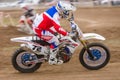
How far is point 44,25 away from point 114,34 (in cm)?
860

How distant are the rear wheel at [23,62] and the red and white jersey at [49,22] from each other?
22.9 inches

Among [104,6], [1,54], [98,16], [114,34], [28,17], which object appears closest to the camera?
[1,54]

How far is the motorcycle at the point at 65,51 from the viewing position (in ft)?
33.6

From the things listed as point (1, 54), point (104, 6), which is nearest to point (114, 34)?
point (1, 54)

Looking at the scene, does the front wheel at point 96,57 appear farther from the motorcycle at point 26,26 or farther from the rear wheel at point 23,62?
the motorcycle at point 26,26

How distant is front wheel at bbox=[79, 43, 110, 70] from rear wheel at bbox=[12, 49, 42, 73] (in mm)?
1119

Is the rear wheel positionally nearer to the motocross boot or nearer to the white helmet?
the motocross boot

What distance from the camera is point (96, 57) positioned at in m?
10.4

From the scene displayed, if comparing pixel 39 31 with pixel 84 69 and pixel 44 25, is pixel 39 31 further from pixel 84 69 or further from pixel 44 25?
pixel 84 69

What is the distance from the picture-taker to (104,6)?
34719 mm

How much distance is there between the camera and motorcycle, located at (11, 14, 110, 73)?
Result: 10.2 m

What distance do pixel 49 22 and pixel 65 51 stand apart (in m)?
0.79

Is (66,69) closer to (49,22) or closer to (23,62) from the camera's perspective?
(23,62)

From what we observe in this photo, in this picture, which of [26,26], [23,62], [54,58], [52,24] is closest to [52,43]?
[54,58]
